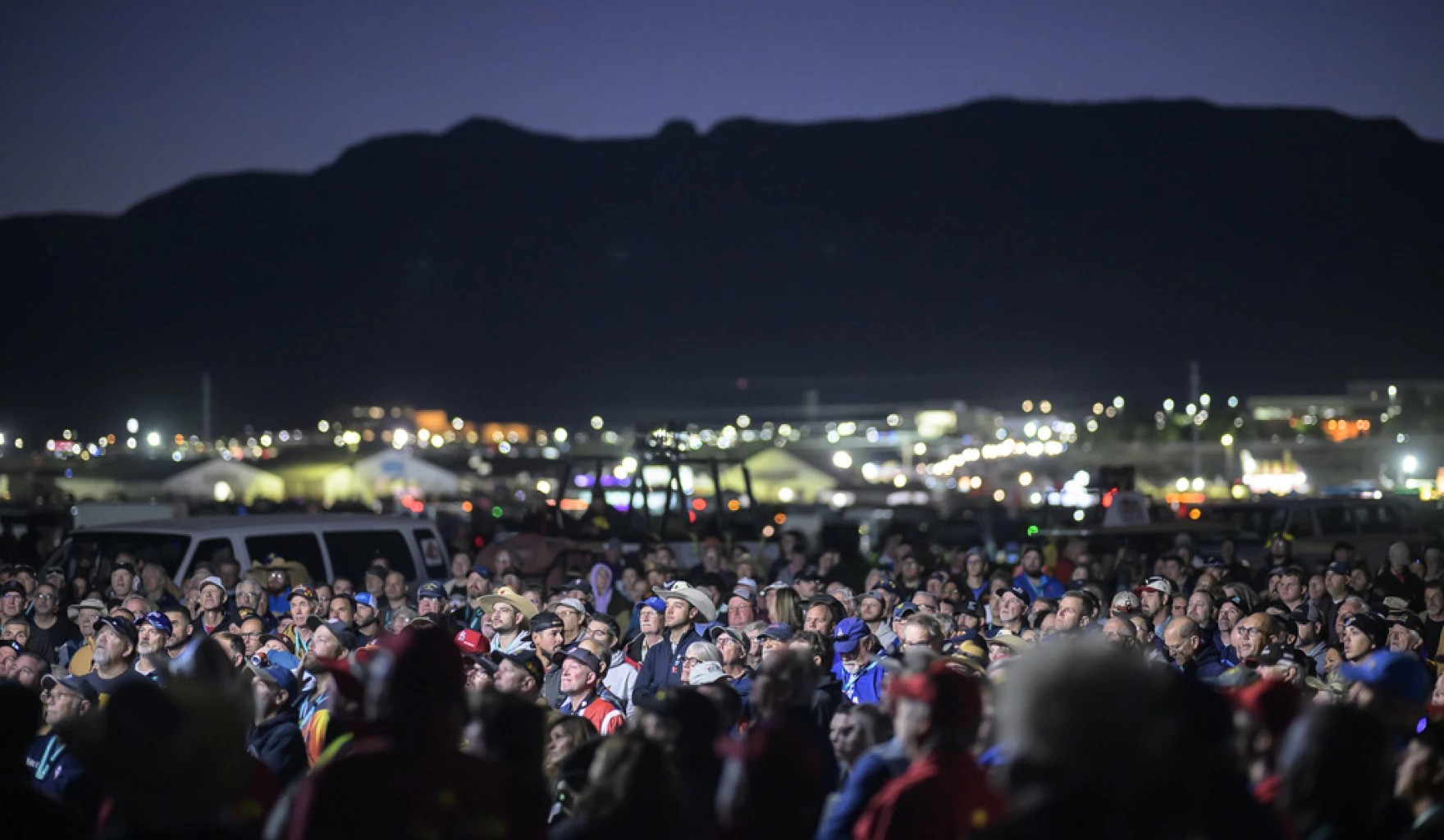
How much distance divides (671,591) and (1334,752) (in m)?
6.17

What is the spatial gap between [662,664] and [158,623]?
2.83m

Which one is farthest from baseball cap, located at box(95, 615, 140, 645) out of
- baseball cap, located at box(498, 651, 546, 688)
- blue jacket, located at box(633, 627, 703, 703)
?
blue jacket, located at box(633, 627, 703, 703)

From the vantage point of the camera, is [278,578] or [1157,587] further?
[278,578]

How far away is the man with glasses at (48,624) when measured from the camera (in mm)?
Answer: 10039

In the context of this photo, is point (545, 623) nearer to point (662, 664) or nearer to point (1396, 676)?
point (662, 664)

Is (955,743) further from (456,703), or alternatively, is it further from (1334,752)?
(456,703)

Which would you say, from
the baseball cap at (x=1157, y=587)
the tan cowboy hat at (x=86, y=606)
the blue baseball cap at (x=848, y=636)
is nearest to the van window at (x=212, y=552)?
the tan cowboy hat at (x=86, y=606)

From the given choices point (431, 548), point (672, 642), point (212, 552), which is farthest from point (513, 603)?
point (431, 548)

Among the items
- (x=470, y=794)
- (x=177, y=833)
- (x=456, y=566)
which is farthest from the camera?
(x=456, y=566)

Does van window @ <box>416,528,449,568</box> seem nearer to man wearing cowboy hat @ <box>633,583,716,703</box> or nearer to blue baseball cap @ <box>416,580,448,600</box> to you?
blue baseball cap @ <box>416,580,448,600</box>

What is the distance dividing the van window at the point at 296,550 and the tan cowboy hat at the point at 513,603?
394 cm

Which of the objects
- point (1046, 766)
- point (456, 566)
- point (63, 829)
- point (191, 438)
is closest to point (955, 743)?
point (1046, 766)

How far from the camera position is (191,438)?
14812 centimetres

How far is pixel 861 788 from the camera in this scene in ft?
13.2
